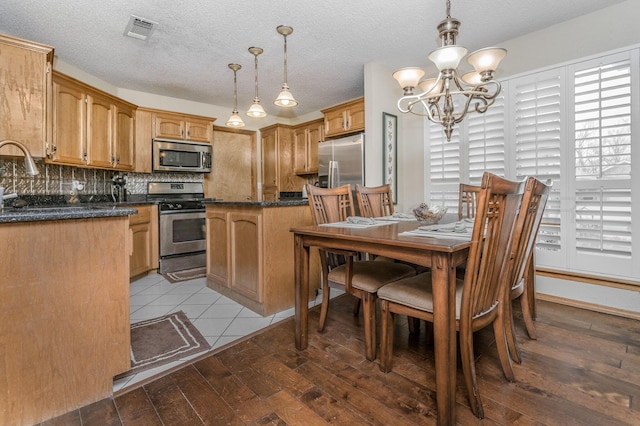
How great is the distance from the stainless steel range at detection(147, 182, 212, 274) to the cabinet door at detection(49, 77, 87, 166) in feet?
3.26

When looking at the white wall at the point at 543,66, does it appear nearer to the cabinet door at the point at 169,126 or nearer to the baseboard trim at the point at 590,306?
the baseboard trim at the point at 590,306

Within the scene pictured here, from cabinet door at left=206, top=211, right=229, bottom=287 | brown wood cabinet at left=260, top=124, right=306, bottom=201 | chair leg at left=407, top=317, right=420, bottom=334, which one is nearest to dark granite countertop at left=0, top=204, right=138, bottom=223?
cabinet door at left=206, top=211, right=229, bottom=287

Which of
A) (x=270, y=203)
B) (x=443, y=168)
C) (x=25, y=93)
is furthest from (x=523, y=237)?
(x=25, y=93)

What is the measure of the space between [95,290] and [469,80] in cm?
259

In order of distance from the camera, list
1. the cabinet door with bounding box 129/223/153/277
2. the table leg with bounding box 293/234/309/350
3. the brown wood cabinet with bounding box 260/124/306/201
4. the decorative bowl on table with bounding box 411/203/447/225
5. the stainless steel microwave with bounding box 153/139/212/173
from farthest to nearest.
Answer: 1. the brown wood cabinet with bounding box 260/124/306/201
2. the stainless steel microwave with bounding box 153/139/212/173
3. the cabinet door with bounding box 129/223/153/277
4. the decorative bowl on table with bounding box 411/203/447/225
5. the table leg with bounding box 293/234/309/350

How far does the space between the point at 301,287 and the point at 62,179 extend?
3296mm

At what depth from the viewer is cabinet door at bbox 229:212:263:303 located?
2.48 meters

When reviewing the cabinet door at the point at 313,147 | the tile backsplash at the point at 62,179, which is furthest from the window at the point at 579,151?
the tile backsplash at the point at 62,179

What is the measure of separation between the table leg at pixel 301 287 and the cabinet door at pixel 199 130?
341 cm

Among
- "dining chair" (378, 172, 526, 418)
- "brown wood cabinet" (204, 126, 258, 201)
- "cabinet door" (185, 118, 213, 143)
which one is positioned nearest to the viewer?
"dining chair" (378, 172, 526, 418)

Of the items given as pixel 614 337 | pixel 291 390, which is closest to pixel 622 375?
pixel 614 337

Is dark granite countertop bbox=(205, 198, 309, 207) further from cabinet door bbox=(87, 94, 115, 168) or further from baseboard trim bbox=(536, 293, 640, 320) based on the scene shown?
baseboard trim bbox=(536, 293, 640, 320)

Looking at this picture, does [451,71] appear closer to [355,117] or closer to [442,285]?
[442,285]

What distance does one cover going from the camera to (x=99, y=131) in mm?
3480
